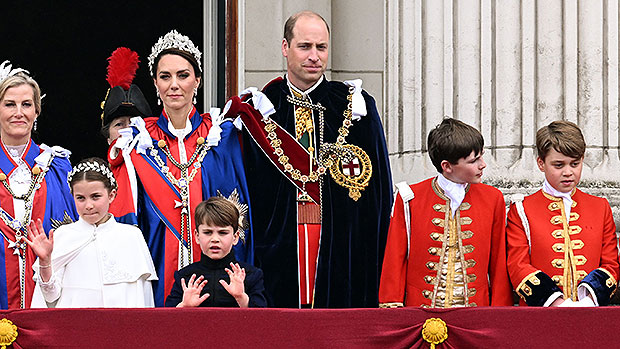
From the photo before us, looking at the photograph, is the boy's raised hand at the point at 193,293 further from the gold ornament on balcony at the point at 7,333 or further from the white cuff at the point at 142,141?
the white cuff at the point at 142,141

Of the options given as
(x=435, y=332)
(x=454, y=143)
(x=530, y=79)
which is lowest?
(x=435, y=332)

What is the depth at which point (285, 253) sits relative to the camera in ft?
16.7

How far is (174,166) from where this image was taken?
506cm

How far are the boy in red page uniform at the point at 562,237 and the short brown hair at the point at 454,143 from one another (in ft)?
→ 0.88

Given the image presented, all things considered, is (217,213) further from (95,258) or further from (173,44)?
(173,44)

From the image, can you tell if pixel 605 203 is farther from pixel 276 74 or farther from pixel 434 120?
pixel 276 74

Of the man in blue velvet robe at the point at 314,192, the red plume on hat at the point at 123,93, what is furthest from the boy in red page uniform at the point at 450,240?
the red plume on hat at the point at 123,93

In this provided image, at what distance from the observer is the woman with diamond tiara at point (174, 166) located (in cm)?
497

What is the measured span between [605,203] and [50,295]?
85.0 inches

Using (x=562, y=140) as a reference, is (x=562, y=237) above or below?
below

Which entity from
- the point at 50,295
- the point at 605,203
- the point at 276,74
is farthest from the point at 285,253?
the point at 276,74

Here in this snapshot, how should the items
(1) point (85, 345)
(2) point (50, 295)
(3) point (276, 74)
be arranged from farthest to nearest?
1. (3) point (276, 74)
2. (2) point (50, 295)
3. (1) point (85, 345)

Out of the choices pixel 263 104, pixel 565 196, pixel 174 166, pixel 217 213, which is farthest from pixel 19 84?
pixel 565 196

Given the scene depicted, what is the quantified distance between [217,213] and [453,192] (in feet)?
3.03
